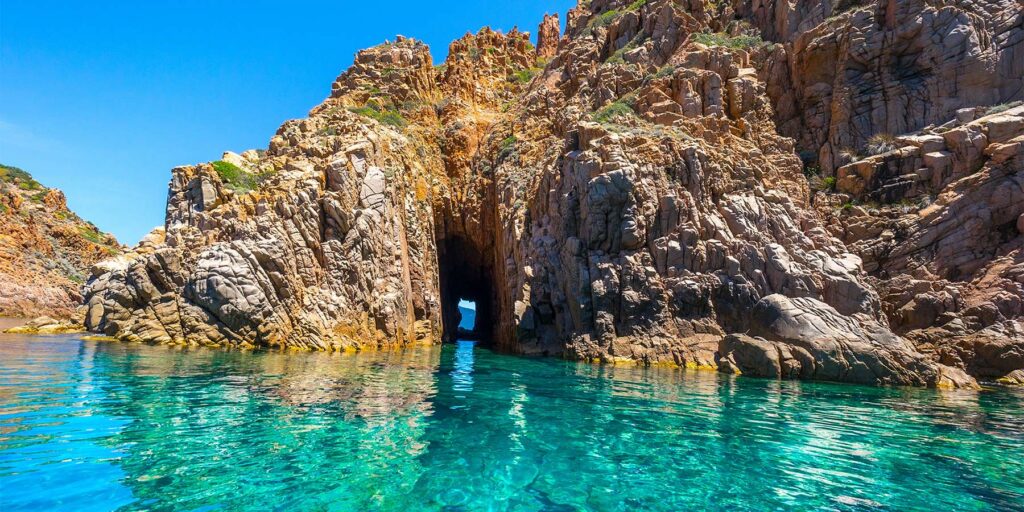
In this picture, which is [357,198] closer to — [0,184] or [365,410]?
[365,410]

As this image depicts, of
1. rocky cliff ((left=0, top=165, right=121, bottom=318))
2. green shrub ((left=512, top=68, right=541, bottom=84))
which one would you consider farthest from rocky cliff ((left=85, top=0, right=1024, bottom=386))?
rocky cliff ((left=0, top=165, right=121, bottom=318))

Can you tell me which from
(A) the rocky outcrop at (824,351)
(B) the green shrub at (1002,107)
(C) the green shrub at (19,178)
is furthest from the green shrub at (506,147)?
(C) the green shrub at (19,178)

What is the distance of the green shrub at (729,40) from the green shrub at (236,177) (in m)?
41.4

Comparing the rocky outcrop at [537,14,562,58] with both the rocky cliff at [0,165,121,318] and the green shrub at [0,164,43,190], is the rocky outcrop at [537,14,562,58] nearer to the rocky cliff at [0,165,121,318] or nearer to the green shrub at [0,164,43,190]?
the rocky cliff at [0,165,121,318]

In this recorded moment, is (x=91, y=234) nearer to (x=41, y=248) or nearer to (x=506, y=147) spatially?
(x=41, y=248)

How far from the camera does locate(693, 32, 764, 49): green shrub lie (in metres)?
44.6

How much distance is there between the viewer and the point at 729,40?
45.5m

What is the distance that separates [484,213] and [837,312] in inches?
1273

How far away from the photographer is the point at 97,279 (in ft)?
122

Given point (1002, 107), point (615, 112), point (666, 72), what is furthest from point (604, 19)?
point (1002, 107)

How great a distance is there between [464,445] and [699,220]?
2783cm

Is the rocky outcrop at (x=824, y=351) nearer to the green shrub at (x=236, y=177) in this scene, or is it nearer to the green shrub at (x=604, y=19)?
the green shrub at (x=236, y=177)

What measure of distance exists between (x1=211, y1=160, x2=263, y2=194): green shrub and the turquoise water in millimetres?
19597

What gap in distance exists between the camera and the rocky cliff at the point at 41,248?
167 feet
